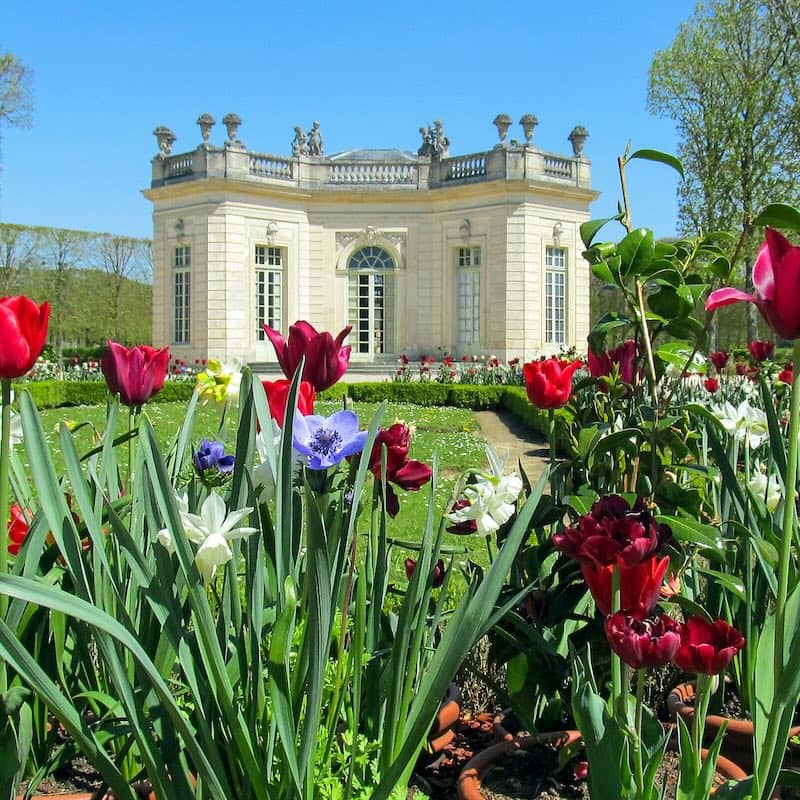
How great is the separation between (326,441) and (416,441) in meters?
8.04

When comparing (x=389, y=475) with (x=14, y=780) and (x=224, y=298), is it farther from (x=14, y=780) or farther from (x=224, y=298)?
(x=224, y=298)

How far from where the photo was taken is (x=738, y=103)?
20344 millimetres

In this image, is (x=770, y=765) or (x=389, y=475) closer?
(x=770, y=765)

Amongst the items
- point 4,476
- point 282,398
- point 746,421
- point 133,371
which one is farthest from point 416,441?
point 4,476

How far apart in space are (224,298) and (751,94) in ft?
44.3

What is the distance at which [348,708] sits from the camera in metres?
1.71

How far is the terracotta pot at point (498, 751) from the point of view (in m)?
1.74

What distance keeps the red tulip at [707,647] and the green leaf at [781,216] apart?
2.23 ft

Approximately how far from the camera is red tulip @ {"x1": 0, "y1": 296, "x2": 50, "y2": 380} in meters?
1.53

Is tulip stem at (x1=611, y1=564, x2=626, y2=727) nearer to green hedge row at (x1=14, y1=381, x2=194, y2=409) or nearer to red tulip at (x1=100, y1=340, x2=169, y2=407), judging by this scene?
red tulip at (x1=100, y1=340, x2=169, y2=407)

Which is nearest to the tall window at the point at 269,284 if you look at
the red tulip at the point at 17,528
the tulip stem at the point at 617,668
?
the red tulip at the point at 17,528

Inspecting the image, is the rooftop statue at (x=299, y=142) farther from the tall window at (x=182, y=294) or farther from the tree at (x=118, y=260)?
the tree at (x=118, y=260)

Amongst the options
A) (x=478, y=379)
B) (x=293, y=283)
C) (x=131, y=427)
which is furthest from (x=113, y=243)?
(x=131, y=427)

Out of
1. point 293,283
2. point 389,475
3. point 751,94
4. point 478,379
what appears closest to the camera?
point 389,475
